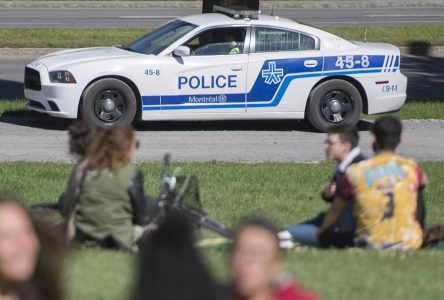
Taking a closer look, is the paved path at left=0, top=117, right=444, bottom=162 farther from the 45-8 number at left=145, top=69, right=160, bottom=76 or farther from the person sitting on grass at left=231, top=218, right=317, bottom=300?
the person sitting on grass at left=231, top=218, right=317, bottom=300

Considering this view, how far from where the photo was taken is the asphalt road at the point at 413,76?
18.7 metres

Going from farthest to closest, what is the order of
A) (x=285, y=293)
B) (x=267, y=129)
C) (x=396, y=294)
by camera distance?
(x=267, y=129) → (x=396, y=294) → (x=285, y=293)

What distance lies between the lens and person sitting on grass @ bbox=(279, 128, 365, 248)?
7.63 m

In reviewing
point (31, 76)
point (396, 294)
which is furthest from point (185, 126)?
point (396, 294)

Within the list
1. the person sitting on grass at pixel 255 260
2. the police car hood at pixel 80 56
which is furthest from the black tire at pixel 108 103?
the person sitting on grass at pixel 255 260

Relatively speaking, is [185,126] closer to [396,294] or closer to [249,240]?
[396,294]

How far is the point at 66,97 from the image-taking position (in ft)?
45.6

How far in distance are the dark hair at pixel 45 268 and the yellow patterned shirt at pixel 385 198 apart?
3462 millimetres

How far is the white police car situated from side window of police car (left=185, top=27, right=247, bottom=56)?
0.01 metres

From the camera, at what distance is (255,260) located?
3.80 meters

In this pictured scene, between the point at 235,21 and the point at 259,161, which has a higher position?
the point at 235,21

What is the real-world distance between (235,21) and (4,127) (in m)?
3.27

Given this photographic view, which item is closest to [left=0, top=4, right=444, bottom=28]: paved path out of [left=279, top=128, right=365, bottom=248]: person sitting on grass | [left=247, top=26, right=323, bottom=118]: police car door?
[left=247, top=26, right=323, bottom=118]: police car door

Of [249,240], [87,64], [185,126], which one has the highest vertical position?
[249,240]
